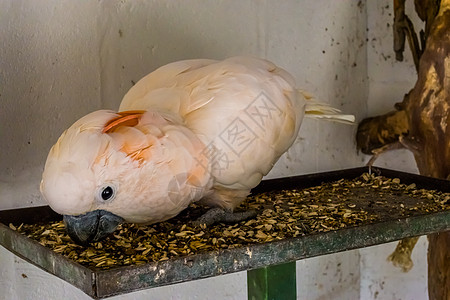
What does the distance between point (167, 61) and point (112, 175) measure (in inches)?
24.2

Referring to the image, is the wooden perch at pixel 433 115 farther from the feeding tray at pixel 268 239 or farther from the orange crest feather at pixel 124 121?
the orange crest feather at pixel 124 121

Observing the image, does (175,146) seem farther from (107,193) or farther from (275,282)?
(275,282)

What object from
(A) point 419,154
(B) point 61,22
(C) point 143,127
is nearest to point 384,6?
(A) point 419,154

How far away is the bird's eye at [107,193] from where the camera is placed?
1.09 m

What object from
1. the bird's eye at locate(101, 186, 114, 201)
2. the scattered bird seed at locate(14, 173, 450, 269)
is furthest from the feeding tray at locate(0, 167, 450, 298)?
the bird's eye at locate(101, 186, 114, 201)

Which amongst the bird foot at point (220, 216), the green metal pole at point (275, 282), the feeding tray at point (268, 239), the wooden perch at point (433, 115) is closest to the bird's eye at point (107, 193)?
the feeding tray at point (268, 239)

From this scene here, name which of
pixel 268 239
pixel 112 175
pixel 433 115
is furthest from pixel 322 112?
pixel 112 175

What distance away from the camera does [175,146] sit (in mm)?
1154

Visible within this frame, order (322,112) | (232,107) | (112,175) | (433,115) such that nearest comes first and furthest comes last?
(112,175), (232,107), (322,112), (433,115)

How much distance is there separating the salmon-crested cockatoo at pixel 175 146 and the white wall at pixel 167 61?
0.25 m

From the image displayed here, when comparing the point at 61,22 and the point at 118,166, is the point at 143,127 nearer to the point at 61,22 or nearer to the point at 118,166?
the point at 118,166

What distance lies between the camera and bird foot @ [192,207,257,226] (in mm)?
1263

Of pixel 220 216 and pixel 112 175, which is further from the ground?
pixel 112 175

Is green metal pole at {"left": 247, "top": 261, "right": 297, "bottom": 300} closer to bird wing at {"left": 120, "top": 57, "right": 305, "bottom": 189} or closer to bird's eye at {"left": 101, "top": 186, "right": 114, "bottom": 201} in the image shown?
bird wing at {"left": 120, "top": 57, "right": 305, "bottom": 189}
